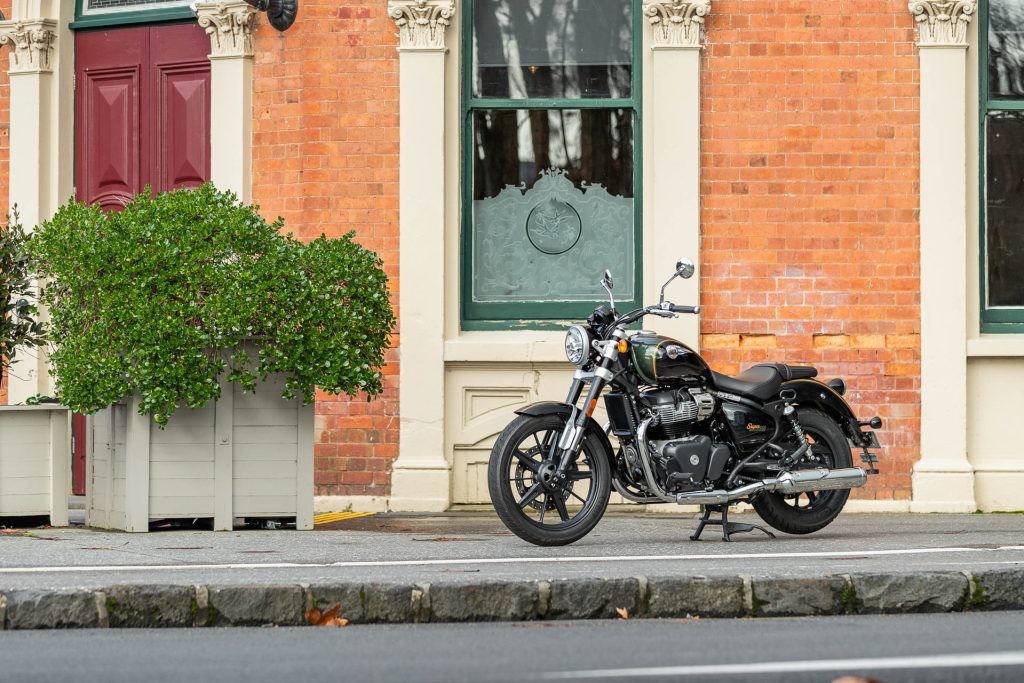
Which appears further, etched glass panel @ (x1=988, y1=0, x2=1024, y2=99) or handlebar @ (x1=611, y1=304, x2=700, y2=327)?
etched glass panel @ (x1=988, y1=0, x2=1024, y2=99)

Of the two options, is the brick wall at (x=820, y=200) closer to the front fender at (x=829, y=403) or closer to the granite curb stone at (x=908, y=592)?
the front fender at (x=829, y=403)

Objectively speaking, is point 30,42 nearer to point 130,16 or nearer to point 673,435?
point 130,16

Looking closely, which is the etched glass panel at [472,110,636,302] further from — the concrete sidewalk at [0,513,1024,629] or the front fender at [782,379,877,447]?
the concrete sidewalk at [0,513,1024,629]

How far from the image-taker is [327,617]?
627cm

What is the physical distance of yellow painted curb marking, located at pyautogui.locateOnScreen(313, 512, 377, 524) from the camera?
1007 cm

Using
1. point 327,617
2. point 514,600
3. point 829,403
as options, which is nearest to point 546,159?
point 829,403

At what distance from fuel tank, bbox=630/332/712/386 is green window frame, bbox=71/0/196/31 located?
4.88 m

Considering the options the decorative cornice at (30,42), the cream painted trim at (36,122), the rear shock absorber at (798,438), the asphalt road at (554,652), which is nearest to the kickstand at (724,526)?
the rear shock absorber at (798,438)

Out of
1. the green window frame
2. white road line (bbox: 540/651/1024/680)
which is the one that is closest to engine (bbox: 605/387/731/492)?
white road line (bbox: 540/651/1024/680)

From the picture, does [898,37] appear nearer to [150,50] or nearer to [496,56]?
[496,56]

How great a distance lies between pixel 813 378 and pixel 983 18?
3.43m

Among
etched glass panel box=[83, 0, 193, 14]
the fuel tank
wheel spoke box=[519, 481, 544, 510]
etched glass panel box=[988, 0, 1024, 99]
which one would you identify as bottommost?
wheel spoke box=[519, 481, 544, 510]

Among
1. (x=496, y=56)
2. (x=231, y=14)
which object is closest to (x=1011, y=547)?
(x=496, y=56)

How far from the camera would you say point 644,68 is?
10.8 meters
